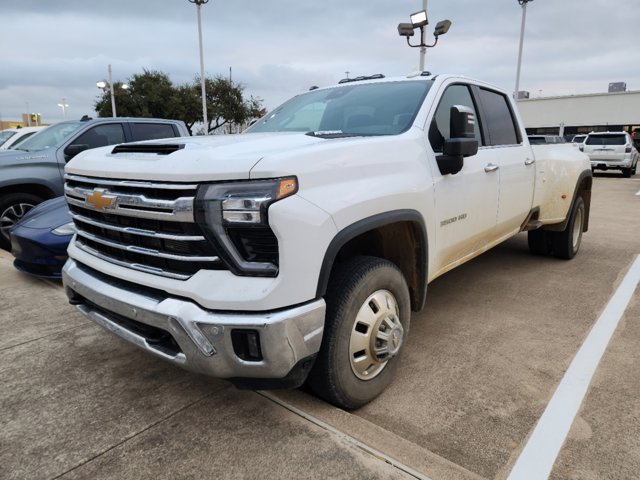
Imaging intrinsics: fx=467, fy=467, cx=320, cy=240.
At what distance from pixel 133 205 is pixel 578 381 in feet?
8.79

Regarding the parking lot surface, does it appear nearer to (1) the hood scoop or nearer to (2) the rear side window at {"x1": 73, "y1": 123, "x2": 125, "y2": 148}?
(1) the hood scoop

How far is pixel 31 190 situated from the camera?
6355 mm

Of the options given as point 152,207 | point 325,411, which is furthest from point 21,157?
point 325,411

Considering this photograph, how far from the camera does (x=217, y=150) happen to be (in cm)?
214

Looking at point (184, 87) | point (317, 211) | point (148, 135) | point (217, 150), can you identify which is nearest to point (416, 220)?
point (317, 211)

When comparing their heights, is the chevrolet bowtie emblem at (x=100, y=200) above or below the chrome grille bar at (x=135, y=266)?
above

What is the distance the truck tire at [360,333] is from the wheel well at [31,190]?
5628 millimetres

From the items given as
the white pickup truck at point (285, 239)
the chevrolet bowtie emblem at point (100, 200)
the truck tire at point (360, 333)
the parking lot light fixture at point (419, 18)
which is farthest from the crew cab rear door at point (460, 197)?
the parking lot light fixture at point (419, 18)

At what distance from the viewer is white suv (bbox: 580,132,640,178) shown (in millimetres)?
18297

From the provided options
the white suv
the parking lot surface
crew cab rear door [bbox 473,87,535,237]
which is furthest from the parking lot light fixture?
the white suv

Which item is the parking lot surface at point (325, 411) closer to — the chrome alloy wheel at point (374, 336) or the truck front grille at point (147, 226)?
the chrome alloy wheel at point (374, 336)

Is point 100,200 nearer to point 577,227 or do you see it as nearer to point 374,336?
point 374,336

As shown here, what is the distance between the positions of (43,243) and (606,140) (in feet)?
68.0

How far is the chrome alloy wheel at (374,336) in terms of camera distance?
2377 millimetres
